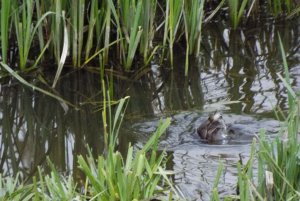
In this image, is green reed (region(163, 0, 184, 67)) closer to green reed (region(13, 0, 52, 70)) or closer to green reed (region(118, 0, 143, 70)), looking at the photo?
green reed (region(118, 0, 143, 70))

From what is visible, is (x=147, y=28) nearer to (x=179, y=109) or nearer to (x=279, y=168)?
(x=179, y=109)

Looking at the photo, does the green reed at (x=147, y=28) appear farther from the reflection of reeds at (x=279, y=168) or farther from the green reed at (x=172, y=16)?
the reflection of reeds at (x=279, y=168)

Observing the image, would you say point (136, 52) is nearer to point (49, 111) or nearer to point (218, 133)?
point (49, 111)

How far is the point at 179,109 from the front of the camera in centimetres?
451

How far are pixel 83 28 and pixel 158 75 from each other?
0.57m

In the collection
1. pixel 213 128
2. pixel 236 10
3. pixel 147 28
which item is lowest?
pixel 213 128

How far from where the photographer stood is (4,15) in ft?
14.9

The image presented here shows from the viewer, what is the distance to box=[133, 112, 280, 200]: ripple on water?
3467mm

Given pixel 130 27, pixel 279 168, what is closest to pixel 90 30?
pixel 130 27

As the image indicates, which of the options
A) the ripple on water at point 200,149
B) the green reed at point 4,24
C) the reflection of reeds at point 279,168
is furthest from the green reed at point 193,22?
the reflection of reeds at point 279,168

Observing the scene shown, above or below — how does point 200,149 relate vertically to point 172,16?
below

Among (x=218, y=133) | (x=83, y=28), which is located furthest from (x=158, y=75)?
(x=218, y=133)

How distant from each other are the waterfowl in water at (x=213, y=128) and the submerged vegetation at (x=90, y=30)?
0.88 metres

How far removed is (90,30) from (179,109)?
77cm
